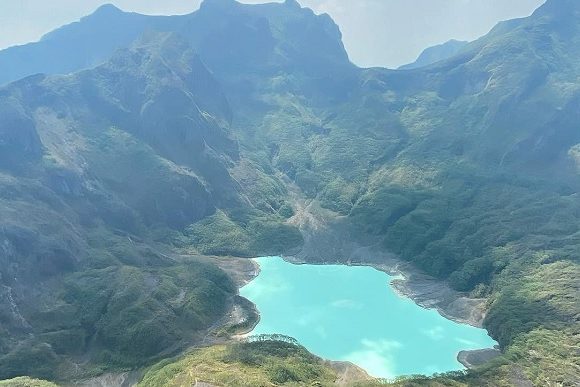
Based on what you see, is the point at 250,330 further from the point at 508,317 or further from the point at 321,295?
the point at 508,317

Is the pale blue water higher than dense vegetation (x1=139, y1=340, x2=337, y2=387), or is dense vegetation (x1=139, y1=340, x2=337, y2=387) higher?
the pale blue water

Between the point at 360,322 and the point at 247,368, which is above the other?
the point at 360,322

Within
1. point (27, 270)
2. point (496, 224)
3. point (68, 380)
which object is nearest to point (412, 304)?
point (496, 224)

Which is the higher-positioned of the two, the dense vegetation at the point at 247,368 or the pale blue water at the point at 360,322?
the pale blue water at the point at 360,322

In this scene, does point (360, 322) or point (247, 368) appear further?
point (360, 322)

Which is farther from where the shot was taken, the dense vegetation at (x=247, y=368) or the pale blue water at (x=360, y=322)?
the pale blue water at (x=360, y=322)

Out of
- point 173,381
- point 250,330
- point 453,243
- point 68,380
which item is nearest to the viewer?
point 173,381

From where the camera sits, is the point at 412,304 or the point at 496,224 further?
the point at 496,224

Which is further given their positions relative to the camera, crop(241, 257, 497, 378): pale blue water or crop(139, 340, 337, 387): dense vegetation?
crop(241, 257, 497, 378): pale blue water
